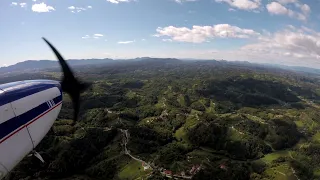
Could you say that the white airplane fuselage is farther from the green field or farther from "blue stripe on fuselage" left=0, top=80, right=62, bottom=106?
the green field

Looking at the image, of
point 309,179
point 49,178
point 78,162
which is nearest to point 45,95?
point 49,178

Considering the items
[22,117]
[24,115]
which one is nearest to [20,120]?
[22,117]

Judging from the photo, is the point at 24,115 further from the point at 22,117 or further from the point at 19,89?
the point at 19,89

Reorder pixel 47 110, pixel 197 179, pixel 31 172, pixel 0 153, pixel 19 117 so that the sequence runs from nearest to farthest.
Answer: pixel 0 153, pixel 19 117, pixel 47 110, pixel 197 179, pixel 31 172

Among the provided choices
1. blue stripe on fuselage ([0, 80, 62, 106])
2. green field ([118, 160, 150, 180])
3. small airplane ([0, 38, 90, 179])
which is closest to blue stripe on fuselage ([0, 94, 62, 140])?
small airplane ([0, 38, 90, 179])

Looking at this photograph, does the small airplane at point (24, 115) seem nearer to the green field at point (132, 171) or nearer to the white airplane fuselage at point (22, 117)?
the white airplane fuselage at point (22, 117)

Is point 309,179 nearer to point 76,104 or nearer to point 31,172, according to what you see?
point 31,172

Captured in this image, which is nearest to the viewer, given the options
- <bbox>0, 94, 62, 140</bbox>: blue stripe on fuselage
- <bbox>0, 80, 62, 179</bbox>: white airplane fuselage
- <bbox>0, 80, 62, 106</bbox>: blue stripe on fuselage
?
<bbox>0, 94, 62, 140</bbox>: blue stripe on fuselage
